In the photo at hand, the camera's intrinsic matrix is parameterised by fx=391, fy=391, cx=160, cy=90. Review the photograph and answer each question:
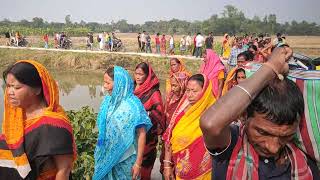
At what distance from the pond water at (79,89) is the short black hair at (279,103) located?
11.9 metres

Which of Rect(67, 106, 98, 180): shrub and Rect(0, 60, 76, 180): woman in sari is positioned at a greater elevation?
Rect(0, 60, 76, 180): woman in sari

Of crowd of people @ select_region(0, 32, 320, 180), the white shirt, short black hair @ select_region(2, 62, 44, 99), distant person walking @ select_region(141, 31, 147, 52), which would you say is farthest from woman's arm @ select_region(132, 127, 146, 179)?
distant person walking @ select_region(141, 31, 147, 52)

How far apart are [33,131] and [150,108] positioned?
7.35 ft

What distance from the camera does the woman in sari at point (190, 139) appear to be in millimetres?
3365

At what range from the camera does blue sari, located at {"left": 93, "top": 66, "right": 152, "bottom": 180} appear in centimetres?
349

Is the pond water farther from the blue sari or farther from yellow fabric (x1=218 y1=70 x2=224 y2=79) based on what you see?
the blue sari

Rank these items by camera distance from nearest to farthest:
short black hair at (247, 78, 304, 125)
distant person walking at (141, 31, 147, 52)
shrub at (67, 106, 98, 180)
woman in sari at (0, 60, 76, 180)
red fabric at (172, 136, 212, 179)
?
short black hair at (247, 78, 304, 125), woman in sari at (0, 60, 76, 180), red fabric at (172, 136, 212, 179), shrub at (67, 106, 98, 180), distant person walking at (141, 31, 147, 52)

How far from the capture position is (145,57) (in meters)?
20.9

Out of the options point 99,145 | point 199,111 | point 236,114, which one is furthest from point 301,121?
point 99,145

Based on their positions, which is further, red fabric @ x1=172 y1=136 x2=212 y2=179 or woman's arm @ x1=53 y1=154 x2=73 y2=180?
red fabric @ x1=172 y1=136 x2=212 y2=179

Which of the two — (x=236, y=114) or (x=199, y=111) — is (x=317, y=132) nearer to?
(x=236, y=114)

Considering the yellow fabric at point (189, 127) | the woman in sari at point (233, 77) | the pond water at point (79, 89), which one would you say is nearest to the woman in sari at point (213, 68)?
the woman in sari at point (233, 77)

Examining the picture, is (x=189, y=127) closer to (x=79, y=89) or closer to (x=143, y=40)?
(x=79, y=89)

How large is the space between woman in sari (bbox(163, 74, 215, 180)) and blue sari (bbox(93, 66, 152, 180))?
0.31 meters
